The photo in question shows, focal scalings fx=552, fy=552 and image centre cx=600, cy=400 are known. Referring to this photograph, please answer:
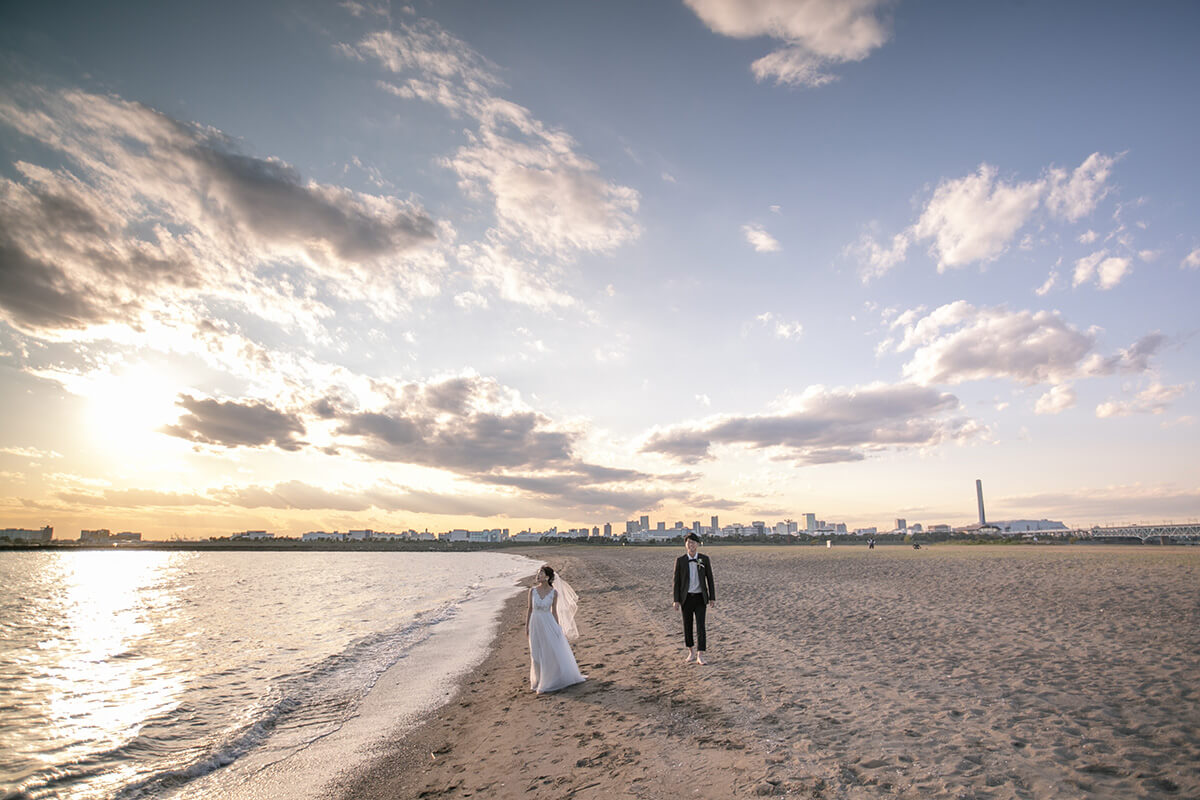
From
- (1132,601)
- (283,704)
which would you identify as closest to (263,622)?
(283,704)

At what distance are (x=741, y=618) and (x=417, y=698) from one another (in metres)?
10.3

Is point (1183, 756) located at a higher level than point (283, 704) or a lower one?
higher

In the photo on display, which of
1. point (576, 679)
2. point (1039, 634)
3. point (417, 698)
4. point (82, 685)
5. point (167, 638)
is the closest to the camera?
point (576, 679)

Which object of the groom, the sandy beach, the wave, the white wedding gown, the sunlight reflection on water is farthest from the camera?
the groom

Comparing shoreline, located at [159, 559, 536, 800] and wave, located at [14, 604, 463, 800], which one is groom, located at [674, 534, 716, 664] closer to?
shoreline, located at [159, 559, 536, 800]

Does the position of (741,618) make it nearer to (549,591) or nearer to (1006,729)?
(549,591)

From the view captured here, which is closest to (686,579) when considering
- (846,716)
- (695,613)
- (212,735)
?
(695,613)

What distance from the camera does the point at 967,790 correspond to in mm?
5652

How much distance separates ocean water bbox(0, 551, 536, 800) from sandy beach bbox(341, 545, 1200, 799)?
101 inches

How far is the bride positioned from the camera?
11.1 m

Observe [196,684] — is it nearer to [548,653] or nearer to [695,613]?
[548,653]

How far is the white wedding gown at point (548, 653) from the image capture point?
438 inches

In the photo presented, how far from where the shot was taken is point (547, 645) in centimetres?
1125

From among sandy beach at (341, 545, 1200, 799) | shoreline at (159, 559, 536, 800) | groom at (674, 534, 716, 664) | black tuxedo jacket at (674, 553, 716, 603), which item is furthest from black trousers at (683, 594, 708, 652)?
shoreline at (159, 559, 536, 800)
